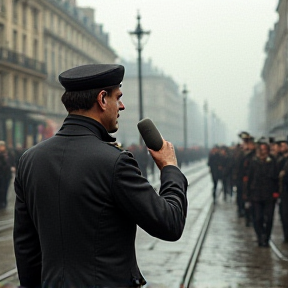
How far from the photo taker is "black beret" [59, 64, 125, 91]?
8.07 feet

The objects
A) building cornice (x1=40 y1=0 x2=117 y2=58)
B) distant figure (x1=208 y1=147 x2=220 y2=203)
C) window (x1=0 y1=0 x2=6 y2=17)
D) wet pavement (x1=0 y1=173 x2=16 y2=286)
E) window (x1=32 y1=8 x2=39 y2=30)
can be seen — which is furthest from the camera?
building cornice (x1=40 y1=0 x2=117 y2=58)

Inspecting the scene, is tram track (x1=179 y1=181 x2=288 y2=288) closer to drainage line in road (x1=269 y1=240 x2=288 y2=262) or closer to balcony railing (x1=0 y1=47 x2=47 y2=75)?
drainage line in road (x1=269 y1=240 x2=288 y2=262)

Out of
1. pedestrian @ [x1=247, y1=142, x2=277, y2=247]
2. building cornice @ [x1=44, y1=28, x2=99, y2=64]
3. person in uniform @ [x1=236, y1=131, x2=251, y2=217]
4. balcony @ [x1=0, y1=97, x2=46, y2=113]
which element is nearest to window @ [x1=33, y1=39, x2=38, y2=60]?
building cornice @ [x1=44, y1=28, x2=99, y2=64]

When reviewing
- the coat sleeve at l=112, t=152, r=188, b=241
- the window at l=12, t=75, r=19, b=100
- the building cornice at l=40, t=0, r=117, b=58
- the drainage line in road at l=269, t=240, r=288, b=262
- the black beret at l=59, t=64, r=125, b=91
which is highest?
the building cornice at l=40, t=0, r=117, b=58

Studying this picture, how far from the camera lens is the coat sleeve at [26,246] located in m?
2.59

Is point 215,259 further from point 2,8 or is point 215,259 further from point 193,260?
point 2,8

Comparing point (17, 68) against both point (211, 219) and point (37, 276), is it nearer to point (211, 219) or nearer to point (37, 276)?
point (211, 219)

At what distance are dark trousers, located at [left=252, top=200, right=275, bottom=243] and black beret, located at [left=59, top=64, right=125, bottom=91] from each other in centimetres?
897

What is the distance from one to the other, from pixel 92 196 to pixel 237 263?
24.0 feet

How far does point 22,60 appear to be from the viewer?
1927 inches

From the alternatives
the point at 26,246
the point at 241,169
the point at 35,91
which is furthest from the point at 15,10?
the point at 26,246

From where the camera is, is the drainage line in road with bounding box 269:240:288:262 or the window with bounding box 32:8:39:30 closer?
the drainage line in road with bounding box 269:240:288:262

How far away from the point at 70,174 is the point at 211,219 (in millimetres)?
13877

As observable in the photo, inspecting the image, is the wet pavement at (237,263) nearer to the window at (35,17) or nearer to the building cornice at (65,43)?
the window at (35,17)
